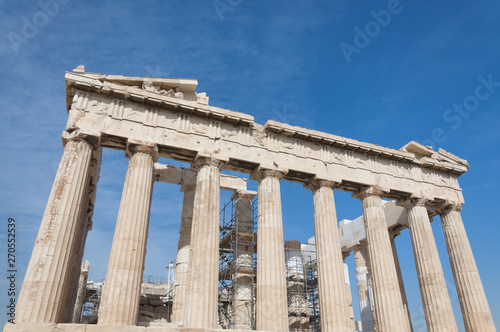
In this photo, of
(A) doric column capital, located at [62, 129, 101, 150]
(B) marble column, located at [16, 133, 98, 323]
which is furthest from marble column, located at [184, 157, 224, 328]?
(B) marble column, located at [16, 133, 98, 323]

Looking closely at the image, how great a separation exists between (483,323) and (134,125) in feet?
63.2

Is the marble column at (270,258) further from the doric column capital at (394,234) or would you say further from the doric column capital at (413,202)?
the doric column capital at (394,234)

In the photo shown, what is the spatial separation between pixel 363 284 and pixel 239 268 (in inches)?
421

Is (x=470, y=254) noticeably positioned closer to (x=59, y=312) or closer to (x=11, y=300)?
(x=59, y=312)

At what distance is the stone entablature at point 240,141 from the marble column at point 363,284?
25.7 feet

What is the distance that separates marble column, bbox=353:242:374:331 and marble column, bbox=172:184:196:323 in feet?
44.3

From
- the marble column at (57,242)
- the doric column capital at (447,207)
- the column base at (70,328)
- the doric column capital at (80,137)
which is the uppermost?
the doric column capital at (447,207)

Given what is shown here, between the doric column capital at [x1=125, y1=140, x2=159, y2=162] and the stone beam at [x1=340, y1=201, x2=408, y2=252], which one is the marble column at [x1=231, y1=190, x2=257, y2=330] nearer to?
the doric column capital at [x1=125, y1=140, x2=159, y2=162]

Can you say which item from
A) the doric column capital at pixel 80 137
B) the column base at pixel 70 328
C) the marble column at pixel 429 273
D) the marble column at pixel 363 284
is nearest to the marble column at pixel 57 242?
the doric column capital at pixel 80 137

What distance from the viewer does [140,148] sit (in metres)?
16.4

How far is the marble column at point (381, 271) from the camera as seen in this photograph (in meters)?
17.6

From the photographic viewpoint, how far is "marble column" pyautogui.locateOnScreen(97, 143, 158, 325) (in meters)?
13.5

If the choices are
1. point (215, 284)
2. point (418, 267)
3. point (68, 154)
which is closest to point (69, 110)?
point (68, 154)

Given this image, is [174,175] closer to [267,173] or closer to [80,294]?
[267,173]
